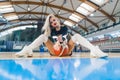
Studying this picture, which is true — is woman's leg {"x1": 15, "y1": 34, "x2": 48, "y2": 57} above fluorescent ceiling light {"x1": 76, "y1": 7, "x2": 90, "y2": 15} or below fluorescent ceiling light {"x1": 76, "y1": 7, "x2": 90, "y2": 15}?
below

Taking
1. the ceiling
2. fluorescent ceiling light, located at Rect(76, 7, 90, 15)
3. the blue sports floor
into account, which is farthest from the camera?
fluorescent ceiling light, located at Rect(76, 7, 90, 15)

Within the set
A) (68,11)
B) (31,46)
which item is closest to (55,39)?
(31,46)

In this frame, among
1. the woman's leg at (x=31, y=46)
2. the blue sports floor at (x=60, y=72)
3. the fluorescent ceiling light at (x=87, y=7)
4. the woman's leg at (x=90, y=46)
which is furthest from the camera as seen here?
the fluorescent ceiling light at (x=87, y=7)

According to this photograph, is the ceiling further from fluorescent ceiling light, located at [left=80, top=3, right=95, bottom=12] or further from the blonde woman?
the blonde woman

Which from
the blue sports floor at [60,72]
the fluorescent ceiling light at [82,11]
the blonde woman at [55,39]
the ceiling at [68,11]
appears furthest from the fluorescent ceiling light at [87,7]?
the blue sports floor at [60,72]

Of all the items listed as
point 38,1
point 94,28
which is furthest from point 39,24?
point 94,28

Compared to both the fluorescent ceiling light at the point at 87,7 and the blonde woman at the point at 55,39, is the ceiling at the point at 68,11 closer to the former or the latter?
the fluorescent ceiling light at the point at 87,7

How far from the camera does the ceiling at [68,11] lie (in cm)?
1423

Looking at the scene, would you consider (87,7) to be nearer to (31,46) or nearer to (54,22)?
(54,22)

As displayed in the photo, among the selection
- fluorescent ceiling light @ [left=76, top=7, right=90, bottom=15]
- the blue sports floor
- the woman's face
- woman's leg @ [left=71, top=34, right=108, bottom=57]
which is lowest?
the blue sports floor

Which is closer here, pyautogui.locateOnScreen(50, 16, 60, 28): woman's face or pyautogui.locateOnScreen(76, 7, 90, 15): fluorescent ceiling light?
pyautogui.locateOnScreen(50, 16, 60, 28): woman's face

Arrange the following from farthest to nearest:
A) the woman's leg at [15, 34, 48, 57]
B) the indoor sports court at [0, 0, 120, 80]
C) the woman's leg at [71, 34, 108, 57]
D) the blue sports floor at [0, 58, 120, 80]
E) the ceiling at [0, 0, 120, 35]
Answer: the ceiling at [0, 0, 120, 35] < the indoor sports court at [0, 0, 120, 80] < the woman's leg at [15, 34, 48, 57] < the woman's leg at [71, 34, 108, 57] < the blue sports floor at [0, 58, 120, 80]

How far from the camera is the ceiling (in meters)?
14.2

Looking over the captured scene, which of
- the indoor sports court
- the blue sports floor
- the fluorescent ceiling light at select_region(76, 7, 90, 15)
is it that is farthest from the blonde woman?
the fluorescent ceiling light at select_region(76, 7, 90, 15)
